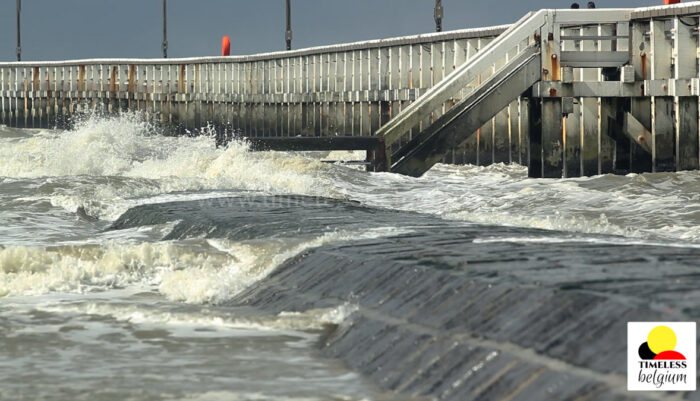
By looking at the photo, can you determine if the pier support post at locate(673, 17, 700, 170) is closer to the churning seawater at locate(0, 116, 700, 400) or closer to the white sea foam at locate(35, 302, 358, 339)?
the churning seawater at locate(0, 116, 700, 400)

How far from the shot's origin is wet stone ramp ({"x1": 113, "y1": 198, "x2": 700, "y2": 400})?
512 cm

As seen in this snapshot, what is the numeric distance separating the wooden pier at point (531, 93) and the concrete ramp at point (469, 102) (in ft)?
0.05

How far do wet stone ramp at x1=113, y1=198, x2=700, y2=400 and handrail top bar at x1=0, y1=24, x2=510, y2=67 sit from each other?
1840 cm

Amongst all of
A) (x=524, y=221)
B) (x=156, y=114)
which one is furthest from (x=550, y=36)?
(x=156, y=114)

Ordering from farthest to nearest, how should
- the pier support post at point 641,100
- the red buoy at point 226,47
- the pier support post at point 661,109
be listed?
1. the red buoy at point 226,47
2. the pier support post at point 641,100
3. the pier support post at point 661,109

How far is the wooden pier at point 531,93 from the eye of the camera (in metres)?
19.6

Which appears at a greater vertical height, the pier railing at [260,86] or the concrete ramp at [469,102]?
the pier railing at [260,86]

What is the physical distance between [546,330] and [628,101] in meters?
15.3

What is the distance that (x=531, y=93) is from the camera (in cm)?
1998

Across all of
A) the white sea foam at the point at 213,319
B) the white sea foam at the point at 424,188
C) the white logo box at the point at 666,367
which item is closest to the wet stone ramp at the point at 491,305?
the white logo box at the point at 666,367

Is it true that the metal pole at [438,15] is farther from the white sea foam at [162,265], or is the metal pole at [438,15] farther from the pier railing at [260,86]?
the white sea foam at [162,265]

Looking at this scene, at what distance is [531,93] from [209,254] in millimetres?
11024

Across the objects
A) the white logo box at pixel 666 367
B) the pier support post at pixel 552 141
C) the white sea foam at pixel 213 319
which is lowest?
the white sea foam at pixel 213 319

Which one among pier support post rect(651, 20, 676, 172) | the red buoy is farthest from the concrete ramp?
the red buoy
